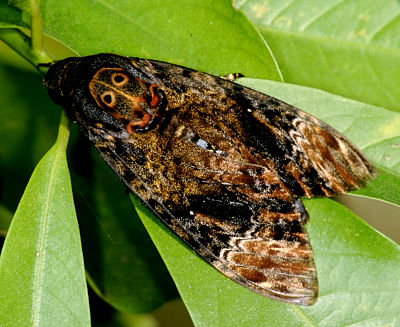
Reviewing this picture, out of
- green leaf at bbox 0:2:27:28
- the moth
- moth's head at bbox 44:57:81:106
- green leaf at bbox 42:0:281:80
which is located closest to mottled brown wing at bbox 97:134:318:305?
the moth

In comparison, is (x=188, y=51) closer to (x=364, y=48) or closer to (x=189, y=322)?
(x=364, y=48)

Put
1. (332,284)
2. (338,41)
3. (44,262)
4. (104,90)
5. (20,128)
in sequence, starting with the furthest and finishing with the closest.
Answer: (20,128) → (338,41) → (104,90) → (332,284) → (44,262)

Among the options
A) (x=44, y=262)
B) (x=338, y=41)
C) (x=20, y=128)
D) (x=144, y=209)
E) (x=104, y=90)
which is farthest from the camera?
(x=20, y=128)

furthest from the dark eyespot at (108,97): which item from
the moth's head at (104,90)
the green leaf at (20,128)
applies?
the green leaf at (20,128)

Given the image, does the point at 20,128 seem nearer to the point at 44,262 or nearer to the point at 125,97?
the point at 125,97

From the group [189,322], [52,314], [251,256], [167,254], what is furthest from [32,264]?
[189,322]

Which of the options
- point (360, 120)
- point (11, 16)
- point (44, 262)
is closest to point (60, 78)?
point (11, 16)

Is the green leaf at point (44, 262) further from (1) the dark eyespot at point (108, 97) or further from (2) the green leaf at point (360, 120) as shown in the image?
(2) the green leaf at point (360, 120)
